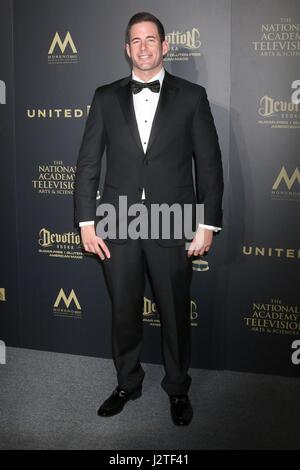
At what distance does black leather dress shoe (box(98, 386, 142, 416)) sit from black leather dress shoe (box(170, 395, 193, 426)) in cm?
21

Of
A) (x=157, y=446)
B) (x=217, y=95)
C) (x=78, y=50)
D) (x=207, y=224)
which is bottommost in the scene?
(x=157, y=446)

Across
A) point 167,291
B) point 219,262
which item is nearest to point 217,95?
point 219,262

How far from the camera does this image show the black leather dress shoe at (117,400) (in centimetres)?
261

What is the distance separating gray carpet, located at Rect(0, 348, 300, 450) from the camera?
2387mm

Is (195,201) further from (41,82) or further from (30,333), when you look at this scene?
(30,333)

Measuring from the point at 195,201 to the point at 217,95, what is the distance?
2.23 ft

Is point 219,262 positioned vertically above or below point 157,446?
above

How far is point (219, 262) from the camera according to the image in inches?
119

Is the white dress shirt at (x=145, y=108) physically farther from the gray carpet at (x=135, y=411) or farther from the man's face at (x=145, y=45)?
the gray carpet at (x=135, y=411)

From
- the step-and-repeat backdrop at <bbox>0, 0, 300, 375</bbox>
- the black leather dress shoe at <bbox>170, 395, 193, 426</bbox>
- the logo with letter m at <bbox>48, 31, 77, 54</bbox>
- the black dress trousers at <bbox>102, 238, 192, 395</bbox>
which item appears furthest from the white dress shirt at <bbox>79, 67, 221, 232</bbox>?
the black leather dress shoe at <bbox>170, 395, 193, 426</bbox>

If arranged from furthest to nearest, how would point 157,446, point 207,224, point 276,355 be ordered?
point 276,355 < point 207,224 < point 157,446

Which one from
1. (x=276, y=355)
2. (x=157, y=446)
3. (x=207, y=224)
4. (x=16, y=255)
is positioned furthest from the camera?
(x=16, y=255)

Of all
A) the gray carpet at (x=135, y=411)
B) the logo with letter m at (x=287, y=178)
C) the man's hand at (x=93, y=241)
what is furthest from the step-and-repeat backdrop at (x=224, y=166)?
the man's hand at (x=93, y=241)

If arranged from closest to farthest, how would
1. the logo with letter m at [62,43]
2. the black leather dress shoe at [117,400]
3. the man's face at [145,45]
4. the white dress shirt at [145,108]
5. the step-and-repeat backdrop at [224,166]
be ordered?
1. the man's face at [145,45]
2. the white dress shirt at [145,108]
3. the black leather dress shoe at [117,400]
4. the step-and-repeat backdrop at [224,166]
5. the logo with letter m at [62,43]
